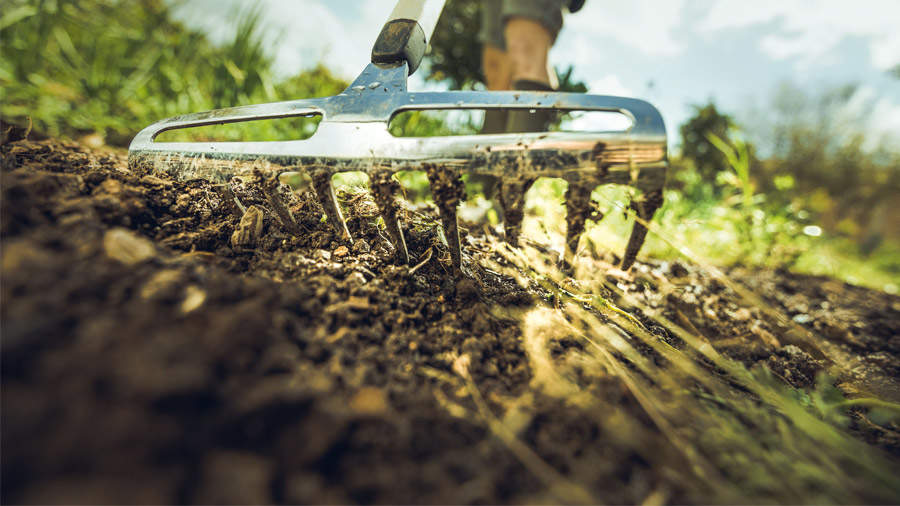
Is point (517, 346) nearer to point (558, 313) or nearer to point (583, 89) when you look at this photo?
point (558, 313)

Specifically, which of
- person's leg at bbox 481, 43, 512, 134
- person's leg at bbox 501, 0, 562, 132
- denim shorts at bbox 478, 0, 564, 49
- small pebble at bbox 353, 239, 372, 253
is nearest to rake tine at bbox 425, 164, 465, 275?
small pebble at bbox 353, 239, 372, 253

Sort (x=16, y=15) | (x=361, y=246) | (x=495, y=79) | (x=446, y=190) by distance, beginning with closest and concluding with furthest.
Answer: (x=446, y=190)
(x=361, y=246)
(x=16, y=15)
(x=495, y=79)

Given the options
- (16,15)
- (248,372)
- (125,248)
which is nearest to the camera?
(248,372)

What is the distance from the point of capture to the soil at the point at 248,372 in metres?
0.44

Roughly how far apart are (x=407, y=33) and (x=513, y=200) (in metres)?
0.82

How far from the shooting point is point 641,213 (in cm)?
104

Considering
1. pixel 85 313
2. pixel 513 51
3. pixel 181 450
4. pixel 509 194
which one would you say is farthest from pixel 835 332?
pixel 85 313

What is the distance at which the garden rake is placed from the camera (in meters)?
0.97

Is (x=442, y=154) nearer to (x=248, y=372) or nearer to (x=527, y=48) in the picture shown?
(x=248, y=372)

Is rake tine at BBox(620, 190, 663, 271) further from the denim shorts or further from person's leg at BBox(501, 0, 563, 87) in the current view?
the denim shorts

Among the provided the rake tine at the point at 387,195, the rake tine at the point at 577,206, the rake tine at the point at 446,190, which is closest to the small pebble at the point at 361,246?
the rake tine at the point at 387,195

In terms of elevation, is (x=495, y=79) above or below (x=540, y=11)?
below

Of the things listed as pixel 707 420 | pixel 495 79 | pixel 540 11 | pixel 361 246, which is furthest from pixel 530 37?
pixel 707 420

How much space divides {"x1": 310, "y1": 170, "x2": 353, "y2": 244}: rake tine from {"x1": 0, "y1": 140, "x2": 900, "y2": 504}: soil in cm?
6
